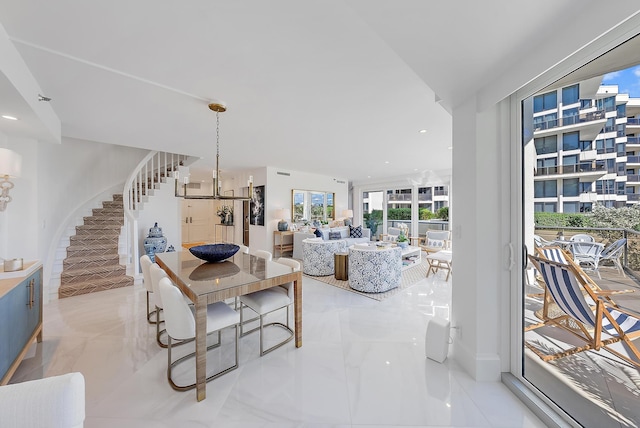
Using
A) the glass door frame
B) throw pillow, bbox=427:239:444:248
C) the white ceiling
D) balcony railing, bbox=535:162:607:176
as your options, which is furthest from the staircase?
throw pillow, bbox=427:239:444:248

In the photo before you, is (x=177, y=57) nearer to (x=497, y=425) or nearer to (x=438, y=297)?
(x=497, y=425)

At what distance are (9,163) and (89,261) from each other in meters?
3.01

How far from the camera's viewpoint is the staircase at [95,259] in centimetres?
377

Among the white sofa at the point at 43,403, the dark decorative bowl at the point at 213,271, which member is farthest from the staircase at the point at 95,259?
the white sofa at the point at 43,403

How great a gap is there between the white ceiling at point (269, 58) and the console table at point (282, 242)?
3709mm

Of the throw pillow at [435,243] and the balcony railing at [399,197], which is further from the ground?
the balcony railing at [399,197]

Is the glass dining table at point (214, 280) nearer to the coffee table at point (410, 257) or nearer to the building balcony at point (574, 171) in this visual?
the building balcony at point (574, 171)

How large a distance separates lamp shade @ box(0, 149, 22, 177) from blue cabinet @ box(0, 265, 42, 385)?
86 cm

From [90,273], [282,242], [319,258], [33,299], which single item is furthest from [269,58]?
[282,242]

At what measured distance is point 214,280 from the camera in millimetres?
1963

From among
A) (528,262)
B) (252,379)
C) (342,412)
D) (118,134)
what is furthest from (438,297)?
(118,134)

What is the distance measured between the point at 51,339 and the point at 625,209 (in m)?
4.63

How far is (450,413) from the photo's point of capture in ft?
5.10

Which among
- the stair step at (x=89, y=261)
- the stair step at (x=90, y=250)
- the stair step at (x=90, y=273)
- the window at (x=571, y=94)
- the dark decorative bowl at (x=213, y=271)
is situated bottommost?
the stair step at (x=90, y=273)
